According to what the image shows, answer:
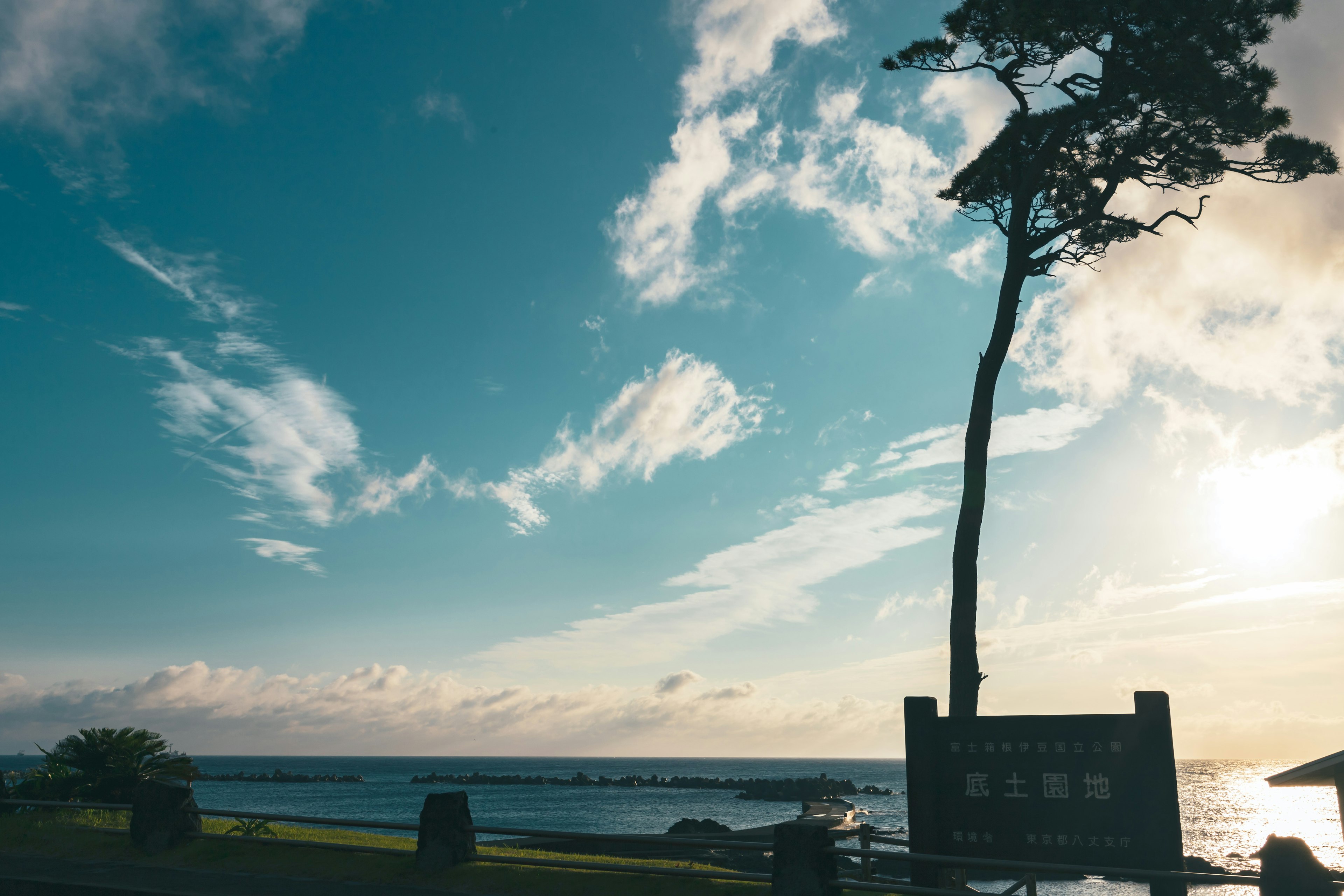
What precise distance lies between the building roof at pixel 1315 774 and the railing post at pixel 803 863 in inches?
406

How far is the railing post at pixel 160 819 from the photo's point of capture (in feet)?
39.4

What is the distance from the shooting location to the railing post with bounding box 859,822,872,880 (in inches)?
412

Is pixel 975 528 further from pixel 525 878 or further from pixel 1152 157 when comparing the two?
pixel 525 878

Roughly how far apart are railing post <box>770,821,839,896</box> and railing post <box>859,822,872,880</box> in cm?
226

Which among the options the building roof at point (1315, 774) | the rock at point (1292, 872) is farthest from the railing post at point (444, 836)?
the building roof at point (1315, 774)

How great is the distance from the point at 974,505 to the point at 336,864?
1108 cm

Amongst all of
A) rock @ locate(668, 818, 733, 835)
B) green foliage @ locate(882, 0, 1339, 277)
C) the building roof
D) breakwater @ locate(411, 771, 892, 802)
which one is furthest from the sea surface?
green foliage @ locate(882, 0, 1339, 277)

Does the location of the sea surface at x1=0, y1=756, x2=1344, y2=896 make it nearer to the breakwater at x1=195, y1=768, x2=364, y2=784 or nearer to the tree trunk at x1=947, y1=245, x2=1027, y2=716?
the breakwater at x1=195, y1=768, x2=364, y2=784

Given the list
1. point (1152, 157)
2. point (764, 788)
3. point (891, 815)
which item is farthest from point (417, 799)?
point (1152, 157)

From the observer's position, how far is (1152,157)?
1473 cm

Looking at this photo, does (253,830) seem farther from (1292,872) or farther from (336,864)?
(1292,872)

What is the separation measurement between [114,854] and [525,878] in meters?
7.07

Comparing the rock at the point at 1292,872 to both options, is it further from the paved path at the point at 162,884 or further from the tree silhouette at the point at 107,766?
the tree silhouette at the point at 107,766

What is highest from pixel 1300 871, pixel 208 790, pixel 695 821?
pixel 1300 871
